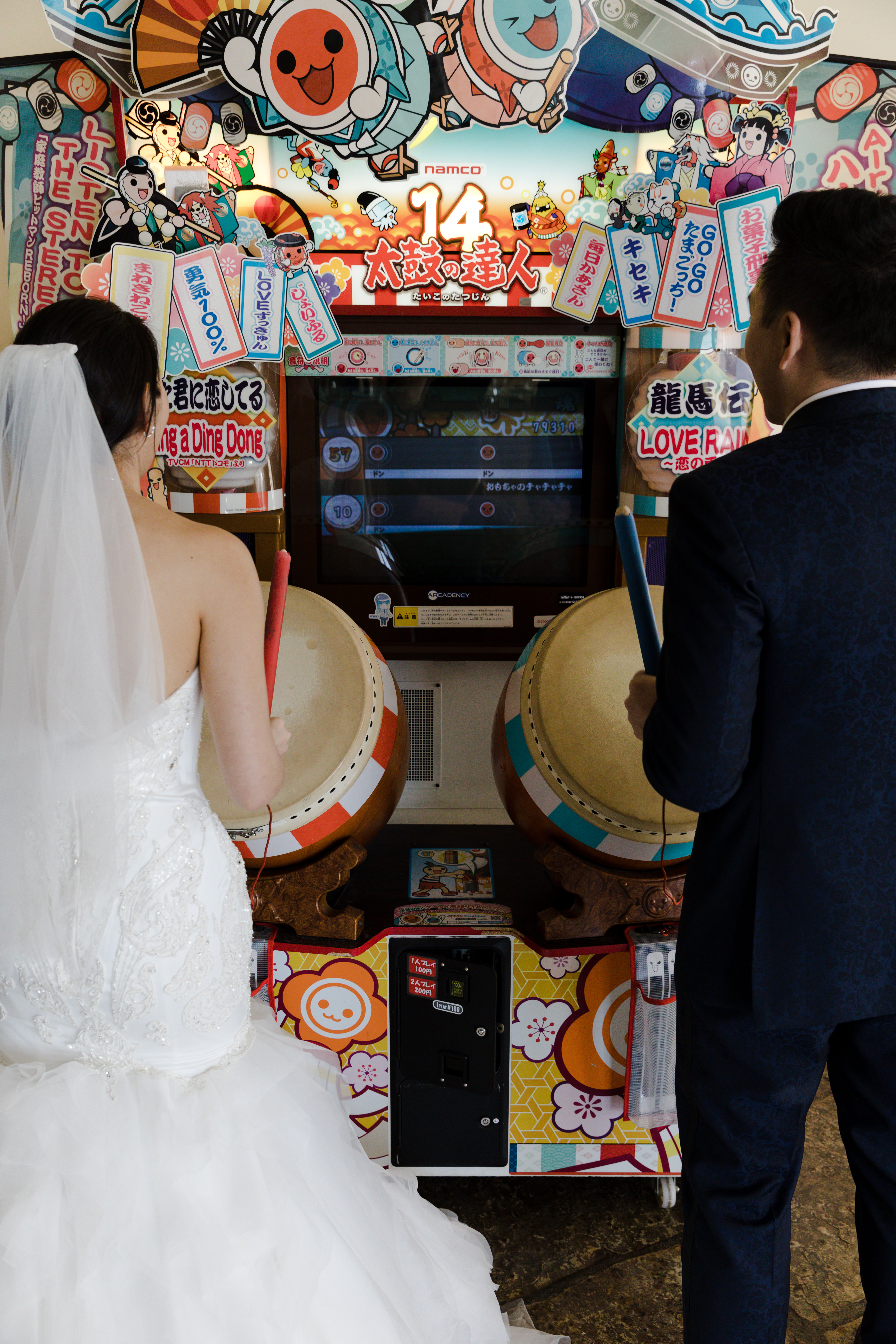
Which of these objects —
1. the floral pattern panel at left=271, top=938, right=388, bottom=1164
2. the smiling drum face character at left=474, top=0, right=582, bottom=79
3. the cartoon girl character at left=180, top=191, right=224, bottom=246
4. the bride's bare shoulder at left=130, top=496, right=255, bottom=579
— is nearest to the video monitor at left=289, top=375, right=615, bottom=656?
the cartoon girl character at left=180, top=191, right=224, bottom=246

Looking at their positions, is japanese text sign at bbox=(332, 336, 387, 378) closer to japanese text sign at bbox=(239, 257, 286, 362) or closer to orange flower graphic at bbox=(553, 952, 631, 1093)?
japanese text sign at bbox=(239, 257, 286, 362)

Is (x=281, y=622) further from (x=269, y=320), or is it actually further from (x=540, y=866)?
(x=540, y=866)

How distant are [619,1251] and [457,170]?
2256mm

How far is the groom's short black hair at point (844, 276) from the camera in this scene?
1.17m

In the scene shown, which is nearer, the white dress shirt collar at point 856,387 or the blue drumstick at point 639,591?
the white dress shirt collar at point 856,387

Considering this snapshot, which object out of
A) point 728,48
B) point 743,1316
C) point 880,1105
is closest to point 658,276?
point 728,48

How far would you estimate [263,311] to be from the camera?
80.8 inches

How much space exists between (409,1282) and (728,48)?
2261mm

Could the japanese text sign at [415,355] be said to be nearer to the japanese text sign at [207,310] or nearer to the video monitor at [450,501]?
the video monitor at [450,501]

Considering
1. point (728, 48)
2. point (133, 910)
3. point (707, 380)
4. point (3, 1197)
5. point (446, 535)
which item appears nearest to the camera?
point (3, 1197)

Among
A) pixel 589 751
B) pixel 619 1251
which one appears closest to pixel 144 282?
pixel 589 751

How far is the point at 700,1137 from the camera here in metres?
1.37

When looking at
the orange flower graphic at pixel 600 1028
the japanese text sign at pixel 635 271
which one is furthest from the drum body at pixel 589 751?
the japanese text sign at pixel 635 271

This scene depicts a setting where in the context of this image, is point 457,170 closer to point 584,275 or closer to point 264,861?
point 584,275
